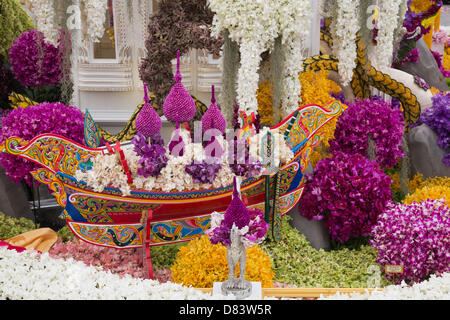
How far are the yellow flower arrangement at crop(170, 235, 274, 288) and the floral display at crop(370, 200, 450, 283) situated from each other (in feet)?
2.58

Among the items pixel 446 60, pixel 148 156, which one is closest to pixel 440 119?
pixel 148 156

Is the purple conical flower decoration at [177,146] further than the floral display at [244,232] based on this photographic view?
Yes

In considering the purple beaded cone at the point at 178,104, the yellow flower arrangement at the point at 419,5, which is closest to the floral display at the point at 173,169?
the purple beaded cone at the point at 178,104

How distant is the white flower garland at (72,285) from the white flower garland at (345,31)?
2.31 meters

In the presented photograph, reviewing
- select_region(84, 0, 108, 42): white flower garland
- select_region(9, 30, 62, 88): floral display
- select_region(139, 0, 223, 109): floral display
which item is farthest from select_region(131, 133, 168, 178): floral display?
select_region(9, 30, 62, 88): floral display

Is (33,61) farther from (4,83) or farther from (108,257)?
(108,257)

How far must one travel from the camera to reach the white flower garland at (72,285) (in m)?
2.25

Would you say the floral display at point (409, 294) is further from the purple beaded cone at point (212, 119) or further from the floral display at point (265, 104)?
the floral display at point (265, 104)

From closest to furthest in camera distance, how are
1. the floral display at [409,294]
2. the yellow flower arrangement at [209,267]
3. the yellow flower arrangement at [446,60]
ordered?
1. the floral display at [409,294]
2. the yellow flower arrangement at [209,267]
3. the yellow flower arrangement at [446,60]

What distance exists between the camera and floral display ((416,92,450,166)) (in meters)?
3.97

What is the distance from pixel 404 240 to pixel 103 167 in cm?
191

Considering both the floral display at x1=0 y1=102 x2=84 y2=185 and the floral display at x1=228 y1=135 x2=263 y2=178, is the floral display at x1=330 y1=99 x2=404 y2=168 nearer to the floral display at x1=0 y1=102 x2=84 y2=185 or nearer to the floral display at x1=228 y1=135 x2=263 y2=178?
the floral display at x1=228 y1=135 x2=263 y2=178

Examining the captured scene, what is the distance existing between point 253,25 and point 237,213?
5.09 feet

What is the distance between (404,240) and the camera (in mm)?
2979
